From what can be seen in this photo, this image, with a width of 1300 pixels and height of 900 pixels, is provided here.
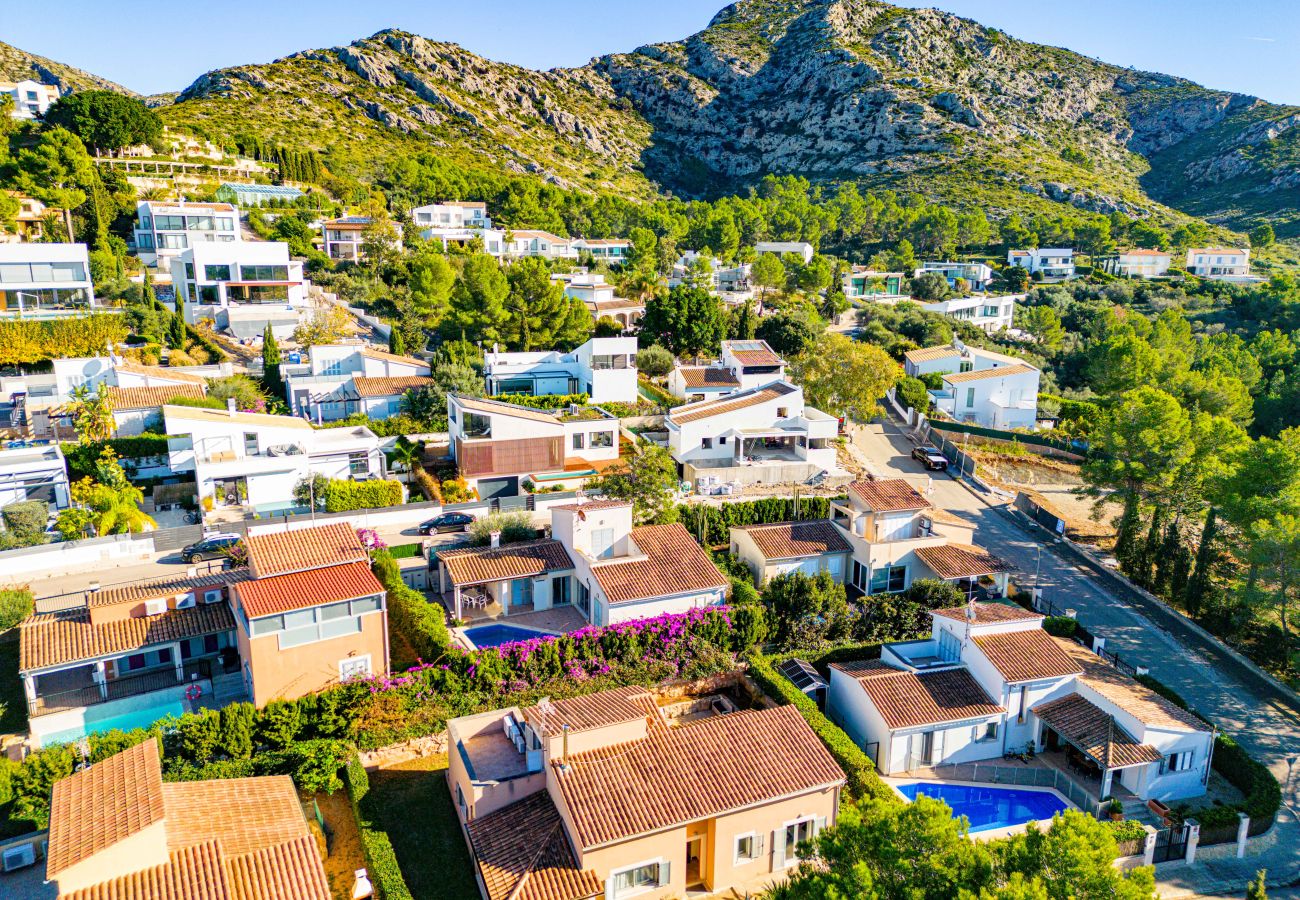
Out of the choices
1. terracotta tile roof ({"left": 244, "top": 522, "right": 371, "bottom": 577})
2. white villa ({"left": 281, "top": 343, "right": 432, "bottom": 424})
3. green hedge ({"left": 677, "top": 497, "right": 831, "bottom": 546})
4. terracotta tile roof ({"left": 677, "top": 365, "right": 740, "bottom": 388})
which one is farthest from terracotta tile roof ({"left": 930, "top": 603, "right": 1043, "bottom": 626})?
white villa ({"left": 281, "top": 343, "right": 432, "bottom": 424})

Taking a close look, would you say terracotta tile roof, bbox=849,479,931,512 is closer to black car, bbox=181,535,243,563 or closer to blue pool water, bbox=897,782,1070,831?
blue pool water, bbox=897,782,1070,831

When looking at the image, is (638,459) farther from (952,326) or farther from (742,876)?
(952,326)

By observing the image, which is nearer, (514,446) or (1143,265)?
(514,446)

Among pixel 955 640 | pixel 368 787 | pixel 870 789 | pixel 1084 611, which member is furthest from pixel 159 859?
pixel 1084 611

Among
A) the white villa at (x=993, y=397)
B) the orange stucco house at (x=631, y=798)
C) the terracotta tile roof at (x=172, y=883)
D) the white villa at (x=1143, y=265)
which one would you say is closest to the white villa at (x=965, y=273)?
the white villa at (x=1143, y=265)

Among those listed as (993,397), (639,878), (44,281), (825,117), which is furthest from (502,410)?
(825,117)

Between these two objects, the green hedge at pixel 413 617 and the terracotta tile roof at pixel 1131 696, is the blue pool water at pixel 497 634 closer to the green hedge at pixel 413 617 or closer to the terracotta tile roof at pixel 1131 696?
the green hedge at pixel 413 617

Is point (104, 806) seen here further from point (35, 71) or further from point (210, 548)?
point (35, 71)
